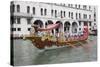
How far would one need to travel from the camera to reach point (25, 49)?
3.10m

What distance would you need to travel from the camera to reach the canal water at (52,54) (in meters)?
3.06

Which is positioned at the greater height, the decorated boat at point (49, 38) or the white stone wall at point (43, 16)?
the white stone wall at point (43, 16)

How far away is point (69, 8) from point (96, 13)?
45 centimetres

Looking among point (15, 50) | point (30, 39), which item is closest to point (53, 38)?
point (30, 39)

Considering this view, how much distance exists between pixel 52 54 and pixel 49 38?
0.21 m

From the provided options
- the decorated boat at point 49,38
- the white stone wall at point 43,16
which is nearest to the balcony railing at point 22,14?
the white stone wall at point 43,16

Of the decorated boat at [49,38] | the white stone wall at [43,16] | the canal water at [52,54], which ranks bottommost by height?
the canal water at [52,54]

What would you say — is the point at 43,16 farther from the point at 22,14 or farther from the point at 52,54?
the point at 52,54

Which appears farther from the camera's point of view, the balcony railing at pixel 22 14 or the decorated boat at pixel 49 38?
the decorated boat at pixel 49 38

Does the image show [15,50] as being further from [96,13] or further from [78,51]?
[96,13]

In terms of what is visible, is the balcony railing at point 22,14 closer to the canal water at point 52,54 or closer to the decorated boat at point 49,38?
the decorated boat at point 49,38

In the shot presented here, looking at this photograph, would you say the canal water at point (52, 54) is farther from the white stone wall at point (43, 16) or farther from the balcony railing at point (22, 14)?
the balcony railing at point (22, 14)

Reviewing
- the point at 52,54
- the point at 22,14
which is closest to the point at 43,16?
the point at 22,14

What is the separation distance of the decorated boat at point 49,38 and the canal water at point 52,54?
6 cm
